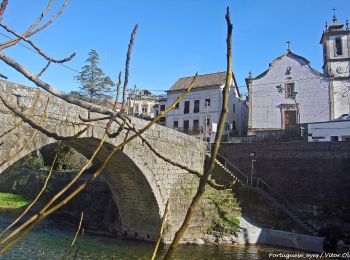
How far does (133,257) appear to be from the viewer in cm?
1199

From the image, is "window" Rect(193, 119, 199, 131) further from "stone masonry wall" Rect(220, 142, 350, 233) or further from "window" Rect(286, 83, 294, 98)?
"stone masonry wall" Rect(220, 142, 350, 233)

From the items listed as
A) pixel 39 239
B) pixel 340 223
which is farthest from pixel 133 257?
pixel 340 223

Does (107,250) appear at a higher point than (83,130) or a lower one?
lower

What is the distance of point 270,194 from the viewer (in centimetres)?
1786

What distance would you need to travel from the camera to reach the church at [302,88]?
2473cm

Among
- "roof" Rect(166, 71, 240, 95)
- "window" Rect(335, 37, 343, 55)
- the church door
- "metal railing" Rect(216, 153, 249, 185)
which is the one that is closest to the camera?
"metal railing" Rect(216, 153, 249, 185)

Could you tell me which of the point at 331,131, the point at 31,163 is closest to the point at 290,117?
the point at 331,131

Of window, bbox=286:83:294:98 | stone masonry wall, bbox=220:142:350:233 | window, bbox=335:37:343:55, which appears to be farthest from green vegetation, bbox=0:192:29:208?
window, bbox=335:37:343:55

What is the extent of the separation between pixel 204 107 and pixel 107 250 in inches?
746

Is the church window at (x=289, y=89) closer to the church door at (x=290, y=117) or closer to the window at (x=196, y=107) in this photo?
the church door at (x=290, y=117)

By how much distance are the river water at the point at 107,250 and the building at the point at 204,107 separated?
1478cm

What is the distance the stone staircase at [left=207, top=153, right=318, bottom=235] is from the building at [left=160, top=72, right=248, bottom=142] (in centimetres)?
812

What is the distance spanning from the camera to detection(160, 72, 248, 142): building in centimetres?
2911

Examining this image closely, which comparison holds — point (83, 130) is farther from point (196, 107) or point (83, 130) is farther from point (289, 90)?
point (196, 107)
